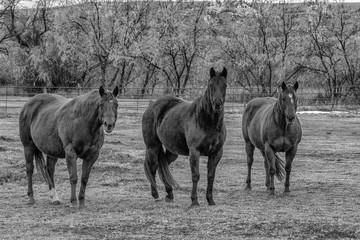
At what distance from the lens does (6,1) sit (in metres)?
46.3

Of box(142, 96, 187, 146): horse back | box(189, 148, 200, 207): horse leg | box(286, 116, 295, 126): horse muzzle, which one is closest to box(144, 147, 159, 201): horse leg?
box(142, 96, 187, 146): horse back

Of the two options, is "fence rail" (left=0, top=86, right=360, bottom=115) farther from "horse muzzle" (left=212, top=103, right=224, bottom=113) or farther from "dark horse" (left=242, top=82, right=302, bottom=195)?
"horse muzzle" (left=212, top=103, right=224, bottom=113)

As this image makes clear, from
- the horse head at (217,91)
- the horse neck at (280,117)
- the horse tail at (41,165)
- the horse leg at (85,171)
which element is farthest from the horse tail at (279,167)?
the horse tail at (41,165)

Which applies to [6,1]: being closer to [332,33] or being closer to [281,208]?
[332,33]

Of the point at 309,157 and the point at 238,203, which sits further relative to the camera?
the point at 309,157

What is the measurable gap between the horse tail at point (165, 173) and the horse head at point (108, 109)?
1678 mm

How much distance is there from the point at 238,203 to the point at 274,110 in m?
2.04

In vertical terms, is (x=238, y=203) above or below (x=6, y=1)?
below

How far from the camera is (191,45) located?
4275 cm

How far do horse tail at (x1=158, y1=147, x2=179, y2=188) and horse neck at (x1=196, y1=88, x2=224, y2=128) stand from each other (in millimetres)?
1244

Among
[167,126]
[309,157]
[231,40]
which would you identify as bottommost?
[309,157]

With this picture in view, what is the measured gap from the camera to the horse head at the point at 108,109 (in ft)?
27.3

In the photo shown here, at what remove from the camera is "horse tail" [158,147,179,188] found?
31.8 feet

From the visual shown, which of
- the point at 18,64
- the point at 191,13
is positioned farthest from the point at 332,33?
the point at 18,64
